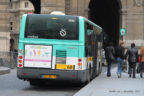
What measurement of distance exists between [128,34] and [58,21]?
23760 mm

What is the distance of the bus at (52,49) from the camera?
683 inches

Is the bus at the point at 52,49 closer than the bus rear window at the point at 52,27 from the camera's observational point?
Yes

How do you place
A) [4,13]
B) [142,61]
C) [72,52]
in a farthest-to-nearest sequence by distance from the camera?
[4,13] → [142,61] → [72,52]

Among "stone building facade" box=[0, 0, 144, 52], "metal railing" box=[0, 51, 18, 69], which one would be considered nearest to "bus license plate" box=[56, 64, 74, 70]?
"metal railing" box=[0, 51, 18, 69]

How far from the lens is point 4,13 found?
4025cm

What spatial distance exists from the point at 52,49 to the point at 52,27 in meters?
0.84

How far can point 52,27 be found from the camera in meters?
17.7

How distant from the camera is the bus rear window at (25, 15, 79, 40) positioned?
17578 millimetres

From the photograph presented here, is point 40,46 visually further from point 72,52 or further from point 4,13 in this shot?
point 4,13

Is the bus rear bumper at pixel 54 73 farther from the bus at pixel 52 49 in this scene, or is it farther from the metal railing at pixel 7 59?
the metal railing at pixel 7 59

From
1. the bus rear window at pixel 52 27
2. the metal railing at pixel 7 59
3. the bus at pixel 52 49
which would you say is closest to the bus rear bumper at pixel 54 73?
the bus at pixel 52 49

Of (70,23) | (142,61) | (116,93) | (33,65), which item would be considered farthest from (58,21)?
(142,61)

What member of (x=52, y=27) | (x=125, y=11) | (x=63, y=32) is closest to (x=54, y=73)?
(x=63, y=32)

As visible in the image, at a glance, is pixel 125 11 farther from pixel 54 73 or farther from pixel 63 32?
pixel 54 73
